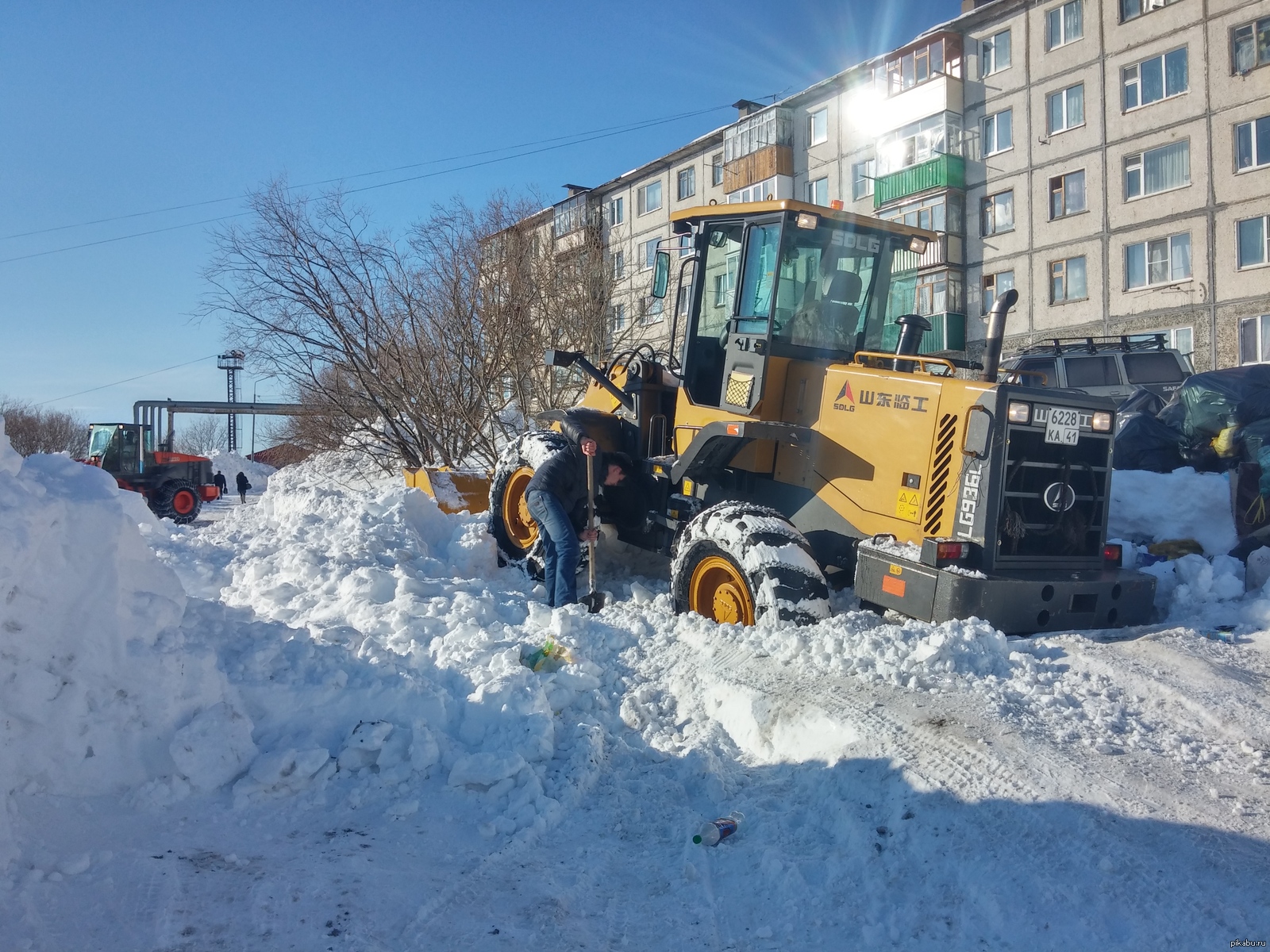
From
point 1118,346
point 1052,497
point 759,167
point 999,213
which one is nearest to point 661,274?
point 1052,497

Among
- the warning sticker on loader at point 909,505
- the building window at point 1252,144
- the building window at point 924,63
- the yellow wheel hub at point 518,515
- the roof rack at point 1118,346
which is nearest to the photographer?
the warning sticker on loader at point 909,505

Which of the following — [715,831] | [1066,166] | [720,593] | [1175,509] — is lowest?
[715,831]

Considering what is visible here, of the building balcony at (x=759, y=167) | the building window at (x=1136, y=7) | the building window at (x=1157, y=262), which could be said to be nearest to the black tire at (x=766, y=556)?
the building window at (x=1157, y=262)

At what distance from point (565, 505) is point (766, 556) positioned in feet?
8.09

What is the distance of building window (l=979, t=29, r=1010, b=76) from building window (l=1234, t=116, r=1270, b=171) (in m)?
7.10

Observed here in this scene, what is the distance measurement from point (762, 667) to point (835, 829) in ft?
4.73

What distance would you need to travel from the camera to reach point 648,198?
38031 mm

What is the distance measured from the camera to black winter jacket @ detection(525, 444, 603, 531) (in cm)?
758

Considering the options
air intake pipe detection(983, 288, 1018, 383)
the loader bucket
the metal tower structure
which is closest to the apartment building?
the loader bucket

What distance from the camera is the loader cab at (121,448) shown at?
2175 centimetres

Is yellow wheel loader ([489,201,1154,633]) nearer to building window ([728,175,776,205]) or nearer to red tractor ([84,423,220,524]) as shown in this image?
red tractor ([84,423,220,524])

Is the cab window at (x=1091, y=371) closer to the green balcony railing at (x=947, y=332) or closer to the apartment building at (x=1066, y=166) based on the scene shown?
the apartment building at (x=1066, y=166)

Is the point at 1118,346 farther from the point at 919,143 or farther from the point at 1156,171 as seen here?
the point at 919,143

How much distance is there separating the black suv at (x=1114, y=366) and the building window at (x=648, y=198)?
2476 cm
